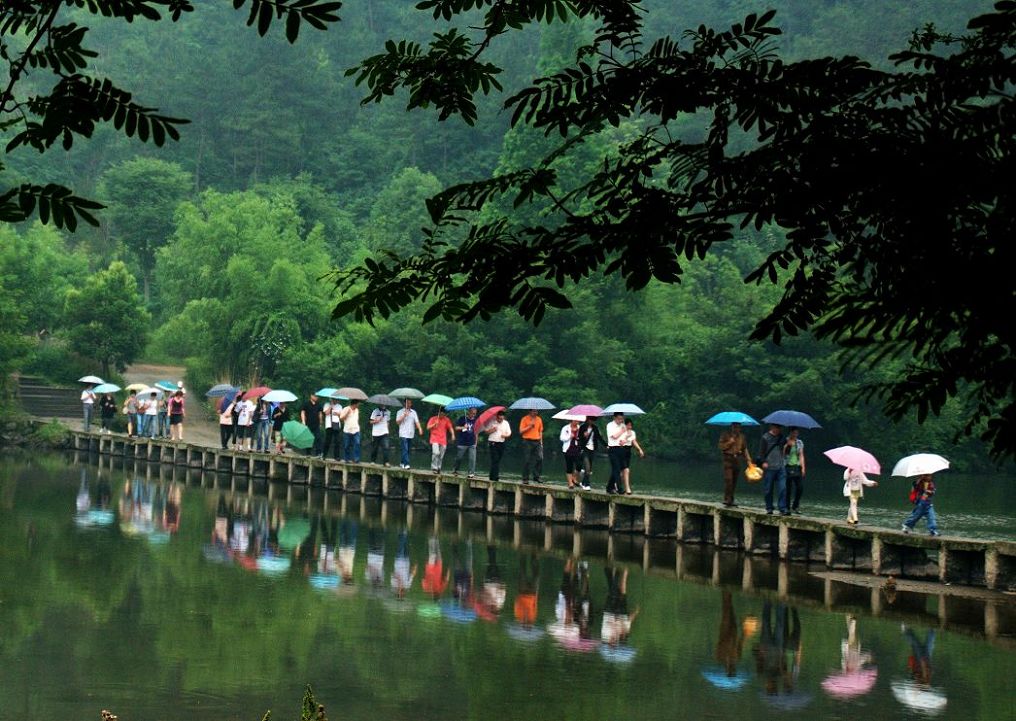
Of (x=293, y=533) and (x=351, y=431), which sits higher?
(x=351, y=431)

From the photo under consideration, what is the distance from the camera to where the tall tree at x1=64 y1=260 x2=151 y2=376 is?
62.9 m

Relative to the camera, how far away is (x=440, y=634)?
56.6 ft

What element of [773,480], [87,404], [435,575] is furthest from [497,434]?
[87,404]

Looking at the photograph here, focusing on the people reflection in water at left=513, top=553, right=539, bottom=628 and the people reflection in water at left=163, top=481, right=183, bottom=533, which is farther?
the people reflection in water at left=163, top=481, right=183, bottom=533

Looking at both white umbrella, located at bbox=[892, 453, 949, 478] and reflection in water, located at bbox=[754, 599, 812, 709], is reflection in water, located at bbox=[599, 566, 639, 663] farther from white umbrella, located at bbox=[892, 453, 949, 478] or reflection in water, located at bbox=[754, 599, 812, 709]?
white umbrella, located at bbox=[892, 453, 949, 478]

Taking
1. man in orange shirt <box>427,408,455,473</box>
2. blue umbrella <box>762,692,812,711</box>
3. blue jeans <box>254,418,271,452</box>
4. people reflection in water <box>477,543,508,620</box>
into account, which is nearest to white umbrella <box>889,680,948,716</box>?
blue umbrella <box>762,692,812,711</box>

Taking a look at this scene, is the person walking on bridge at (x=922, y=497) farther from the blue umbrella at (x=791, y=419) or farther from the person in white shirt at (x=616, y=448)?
the person in white shirt at (x=616, y=448)

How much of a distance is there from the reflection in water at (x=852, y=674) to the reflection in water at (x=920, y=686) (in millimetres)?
316

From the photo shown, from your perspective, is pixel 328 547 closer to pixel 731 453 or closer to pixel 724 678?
pixel 731 453

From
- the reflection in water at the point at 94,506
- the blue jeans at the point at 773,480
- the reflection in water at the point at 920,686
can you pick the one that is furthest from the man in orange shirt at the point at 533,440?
the reflection in water at the point at 920,686

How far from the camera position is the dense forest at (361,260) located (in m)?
59.2

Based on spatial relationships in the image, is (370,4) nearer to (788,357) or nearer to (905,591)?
(788,357)

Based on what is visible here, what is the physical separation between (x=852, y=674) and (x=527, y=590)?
20.5 feet

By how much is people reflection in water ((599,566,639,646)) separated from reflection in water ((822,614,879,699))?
242 centimetres
